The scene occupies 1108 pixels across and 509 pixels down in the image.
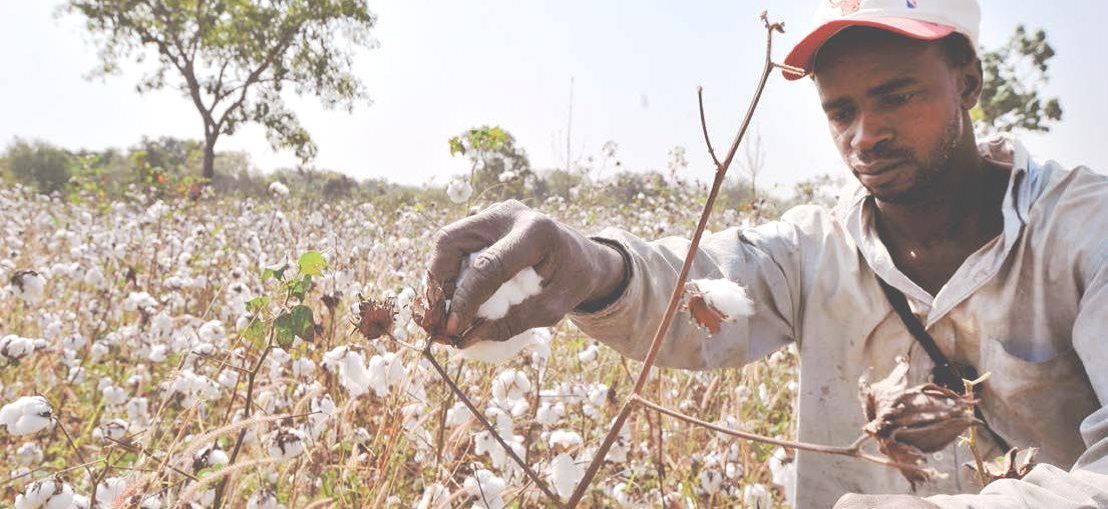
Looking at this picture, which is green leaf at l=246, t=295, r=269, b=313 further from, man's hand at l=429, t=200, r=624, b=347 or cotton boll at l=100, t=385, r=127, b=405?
cotton boll at l=100, t=385, r=127, b=405

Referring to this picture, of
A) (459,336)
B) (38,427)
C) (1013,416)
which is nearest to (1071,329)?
(1013,416)

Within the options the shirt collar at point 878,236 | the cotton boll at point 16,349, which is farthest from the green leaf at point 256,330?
the shirt collar at point 878,236

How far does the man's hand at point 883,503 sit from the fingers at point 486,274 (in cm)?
47

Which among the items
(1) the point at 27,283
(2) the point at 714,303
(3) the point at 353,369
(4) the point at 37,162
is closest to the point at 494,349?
(2) the point at 714,303

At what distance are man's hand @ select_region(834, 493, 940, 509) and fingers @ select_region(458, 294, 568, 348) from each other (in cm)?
47

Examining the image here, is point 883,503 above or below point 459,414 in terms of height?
above

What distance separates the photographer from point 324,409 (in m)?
1.74

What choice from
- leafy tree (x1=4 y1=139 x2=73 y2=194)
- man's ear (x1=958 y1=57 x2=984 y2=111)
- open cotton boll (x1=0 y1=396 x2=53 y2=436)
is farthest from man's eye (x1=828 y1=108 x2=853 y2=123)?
leafy tree (x1=4 y1=139 x2=73 y2=194)

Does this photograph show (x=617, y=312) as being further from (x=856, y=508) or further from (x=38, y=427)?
(x=38, y=427)

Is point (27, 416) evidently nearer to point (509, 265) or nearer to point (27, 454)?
point (27, 454)

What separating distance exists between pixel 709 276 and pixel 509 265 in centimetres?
77

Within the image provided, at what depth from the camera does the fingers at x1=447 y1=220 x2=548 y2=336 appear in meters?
0.88

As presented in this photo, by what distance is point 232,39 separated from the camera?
71.2ft

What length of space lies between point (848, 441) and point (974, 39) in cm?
100
